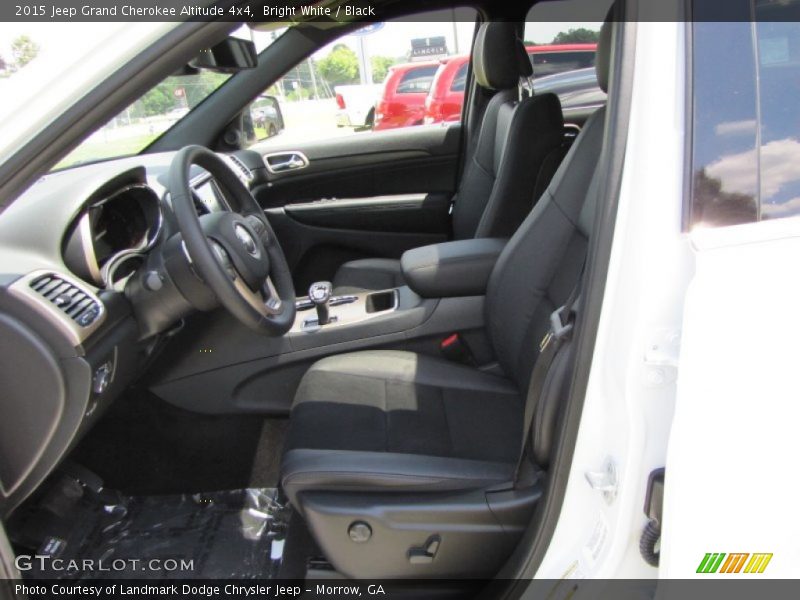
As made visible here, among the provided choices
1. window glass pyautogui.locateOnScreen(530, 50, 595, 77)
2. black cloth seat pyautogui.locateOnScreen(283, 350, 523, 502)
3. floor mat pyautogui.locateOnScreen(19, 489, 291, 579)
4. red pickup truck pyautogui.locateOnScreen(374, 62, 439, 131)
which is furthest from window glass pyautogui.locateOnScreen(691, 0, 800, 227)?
red pickup truck pyautogui.locateOnScreen(374, 62, 439, 131)

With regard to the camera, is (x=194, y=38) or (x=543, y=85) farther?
(x=543, y=85)

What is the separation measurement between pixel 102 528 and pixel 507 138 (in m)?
1.55

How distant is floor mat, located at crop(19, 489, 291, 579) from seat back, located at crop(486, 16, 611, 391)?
0.72 meters

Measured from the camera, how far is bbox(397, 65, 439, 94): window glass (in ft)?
12.3

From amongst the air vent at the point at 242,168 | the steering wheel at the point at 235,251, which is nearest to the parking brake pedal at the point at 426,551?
the steering wheel at the point at 235,251

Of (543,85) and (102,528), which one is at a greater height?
(543,85)

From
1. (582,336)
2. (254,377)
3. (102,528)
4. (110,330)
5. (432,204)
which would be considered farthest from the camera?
(432,204)

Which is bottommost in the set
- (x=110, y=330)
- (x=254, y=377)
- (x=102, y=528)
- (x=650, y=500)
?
(x=102, y=528)

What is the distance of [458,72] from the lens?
3205 mm

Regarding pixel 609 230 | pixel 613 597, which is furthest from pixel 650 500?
pixel 609 230

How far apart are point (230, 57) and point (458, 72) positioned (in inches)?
66.6

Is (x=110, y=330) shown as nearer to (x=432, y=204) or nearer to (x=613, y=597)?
(x=613, y=597)

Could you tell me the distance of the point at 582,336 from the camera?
949 millimetres

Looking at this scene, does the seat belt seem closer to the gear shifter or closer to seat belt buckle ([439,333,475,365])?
seat belt buckle ([439,333,475,365])
